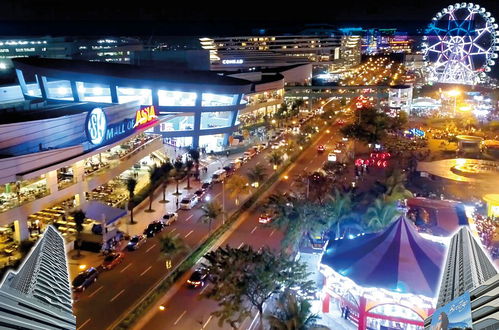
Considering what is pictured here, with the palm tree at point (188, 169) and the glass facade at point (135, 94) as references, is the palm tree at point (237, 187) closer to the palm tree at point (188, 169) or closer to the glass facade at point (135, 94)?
A: the palm tree at point (188, 169)

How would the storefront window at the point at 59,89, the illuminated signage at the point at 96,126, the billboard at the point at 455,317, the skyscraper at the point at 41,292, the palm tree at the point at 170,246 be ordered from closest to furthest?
1. the billboard at the point at 455,317
2. the skyscraper at the point at 41,292
3. the palm tree at the point at 170,246
4. the illuminated signage at the point at 96,126
5. the storefront window at the point at 59,89

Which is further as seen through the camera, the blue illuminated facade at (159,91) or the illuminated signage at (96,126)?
the blue illuminated facade at (159,91)

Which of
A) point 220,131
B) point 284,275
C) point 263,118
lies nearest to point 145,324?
point 284,275

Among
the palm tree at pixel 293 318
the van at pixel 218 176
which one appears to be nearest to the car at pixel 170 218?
the van at pixel 218 176

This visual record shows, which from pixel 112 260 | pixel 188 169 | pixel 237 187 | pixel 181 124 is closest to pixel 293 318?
pixel 112 260

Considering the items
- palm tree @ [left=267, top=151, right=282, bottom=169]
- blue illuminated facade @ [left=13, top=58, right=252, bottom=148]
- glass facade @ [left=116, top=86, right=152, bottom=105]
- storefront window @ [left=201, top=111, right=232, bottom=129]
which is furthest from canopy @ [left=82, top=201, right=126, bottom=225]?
storefront window @ [left=201, top=111, right=232, bottom=129]
